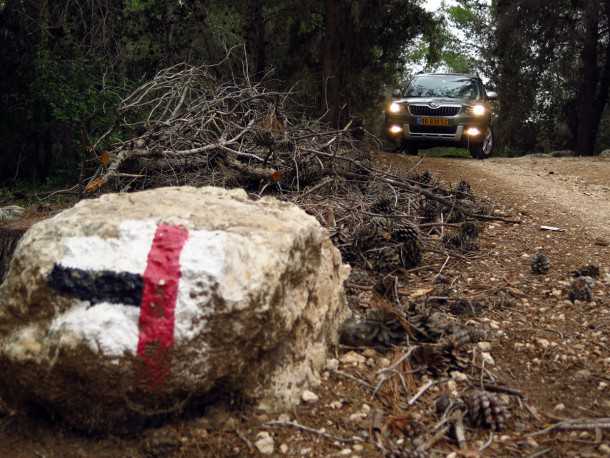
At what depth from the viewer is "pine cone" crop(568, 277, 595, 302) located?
4176 mm

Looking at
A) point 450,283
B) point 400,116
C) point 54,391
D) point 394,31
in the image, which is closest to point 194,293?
point 54,391

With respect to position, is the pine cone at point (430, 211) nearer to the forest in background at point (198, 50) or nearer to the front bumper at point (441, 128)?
the forest in background at point (198, 50)

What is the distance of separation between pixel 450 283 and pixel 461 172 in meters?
4.69

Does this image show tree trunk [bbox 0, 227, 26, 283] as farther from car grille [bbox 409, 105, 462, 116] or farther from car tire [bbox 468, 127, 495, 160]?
car tire [bbox 468, 127, 495, 160]

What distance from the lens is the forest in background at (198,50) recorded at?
9055 millimetres

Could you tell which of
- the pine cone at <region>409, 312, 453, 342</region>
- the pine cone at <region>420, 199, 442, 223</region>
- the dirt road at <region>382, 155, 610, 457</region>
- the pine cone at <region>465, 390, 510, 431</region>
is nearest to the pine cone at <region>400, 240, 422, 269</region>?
the dirt road at <region>382, 155, 610, 457</region>

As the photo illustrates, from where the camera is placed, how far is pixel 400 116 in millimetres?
12344

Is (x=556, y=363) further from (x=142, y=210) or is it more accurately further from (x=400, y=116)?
(x=400, y=116)

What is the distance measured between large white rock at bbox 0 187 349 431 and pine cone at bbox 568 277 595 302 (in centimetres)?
222

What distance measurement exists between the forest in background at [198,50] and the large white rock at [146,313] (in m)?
2.87

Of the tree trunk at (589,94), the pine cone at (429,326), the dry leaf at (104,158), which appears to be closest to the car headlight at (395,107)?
the tree trunk at (589,94)

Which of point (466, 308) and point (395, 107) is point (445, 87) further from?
point (466, 308)

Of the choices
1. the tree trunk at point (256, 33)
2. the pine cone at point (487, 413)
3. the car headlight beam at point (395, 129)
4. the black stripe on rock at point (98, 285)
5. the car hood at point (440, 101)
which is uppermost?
the tree trunk at point (256, 33)

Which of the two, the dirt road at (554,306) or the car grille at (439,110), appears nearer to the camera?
the dirt road at (554,306)
